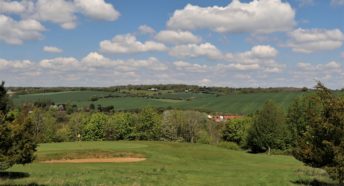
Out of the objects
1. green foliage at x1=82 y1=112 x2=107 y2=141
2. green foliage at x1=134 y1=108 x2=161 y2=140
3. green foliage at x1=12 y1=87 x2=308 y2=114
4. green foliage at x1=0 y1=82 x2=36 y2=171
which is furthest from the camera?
green foliage at x1=12 y1=87 x2=308 y2=114

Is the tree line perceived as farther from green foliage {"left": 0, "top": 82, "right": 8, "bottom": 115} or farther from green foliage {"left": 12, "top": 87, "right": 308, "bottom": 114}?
green foliage {"left": 12, "top": 87, "right": 308, "bottom": 114}

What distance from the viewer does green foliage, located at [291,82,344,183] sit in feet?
83.1

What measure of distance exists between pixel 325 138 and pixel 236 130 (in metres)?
81.9

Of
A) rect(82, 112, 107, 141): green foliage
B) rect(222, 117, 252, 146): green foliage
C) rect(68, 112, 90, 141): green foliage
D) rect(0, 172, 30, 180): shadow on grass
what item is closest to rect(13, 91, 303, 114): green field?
rect(222, 117, 252, 146): green foliage

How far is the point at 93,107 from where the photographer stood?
154 meters

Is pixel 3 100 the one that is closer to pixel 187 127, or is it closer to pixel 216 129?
pixel 187 127

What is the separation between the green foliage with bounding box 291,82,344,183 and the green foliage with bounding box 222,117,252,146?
75.4 m

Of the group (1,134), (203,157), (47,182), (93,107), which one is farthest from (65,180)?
(93,107)

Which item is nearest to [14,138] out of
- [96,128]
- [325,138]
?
[325,138]

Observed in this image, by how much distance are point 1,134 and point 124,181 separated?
28.5 feet

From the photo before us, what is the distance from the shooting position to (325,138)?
1059 inches

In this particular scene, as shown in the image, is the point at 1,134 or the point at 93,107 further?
the point at 93,107

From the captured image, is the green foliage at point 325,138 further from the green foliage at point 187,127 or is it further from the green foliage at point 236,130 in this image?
the green foliage at point 187,127

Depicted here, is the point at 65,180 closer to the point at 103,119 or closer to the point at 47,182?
the point at 47,182
